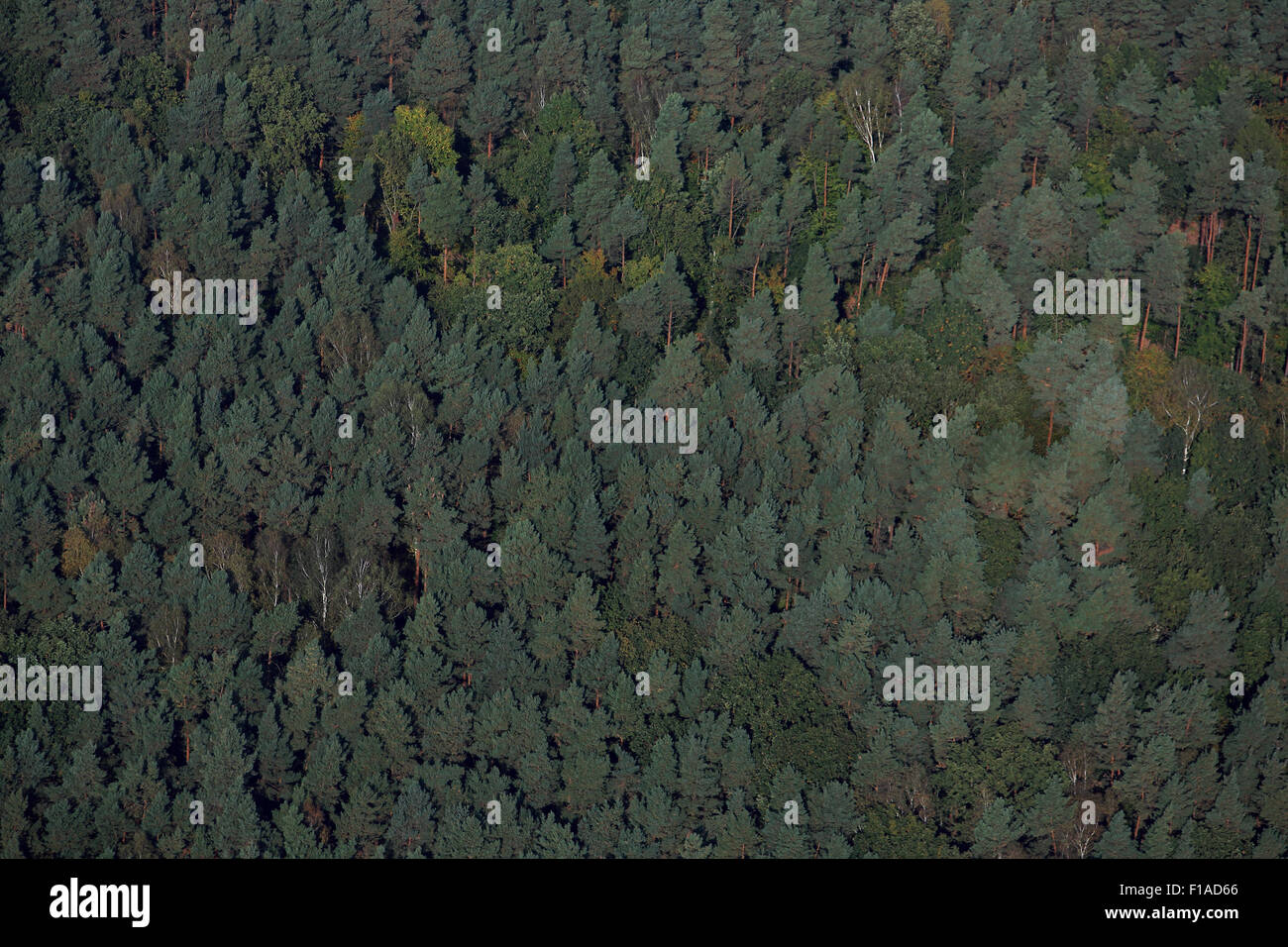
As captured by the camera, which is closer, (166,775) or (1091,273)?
(166,775)

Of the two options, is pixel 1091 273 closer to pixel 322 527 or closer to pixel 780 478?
pixel 780 478

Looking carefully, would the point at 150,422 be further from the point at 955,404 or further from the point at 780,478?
the point at 955,404

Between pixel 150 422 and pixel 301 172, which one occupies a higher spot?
pixel 301 172

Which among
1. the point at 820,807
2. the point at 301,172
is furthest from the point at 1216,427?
the point at 301,172

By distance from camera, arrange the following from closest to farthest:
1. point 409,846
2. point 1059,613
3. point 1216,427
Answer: point 409,846 < point 1059,613 < point 1216,427

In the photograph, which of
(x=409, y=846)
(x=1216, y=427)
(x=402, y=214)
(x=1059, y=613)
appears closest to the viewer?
(x=409, y=846)

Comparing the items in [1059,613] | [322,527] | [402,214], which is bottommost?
[1059,613]
